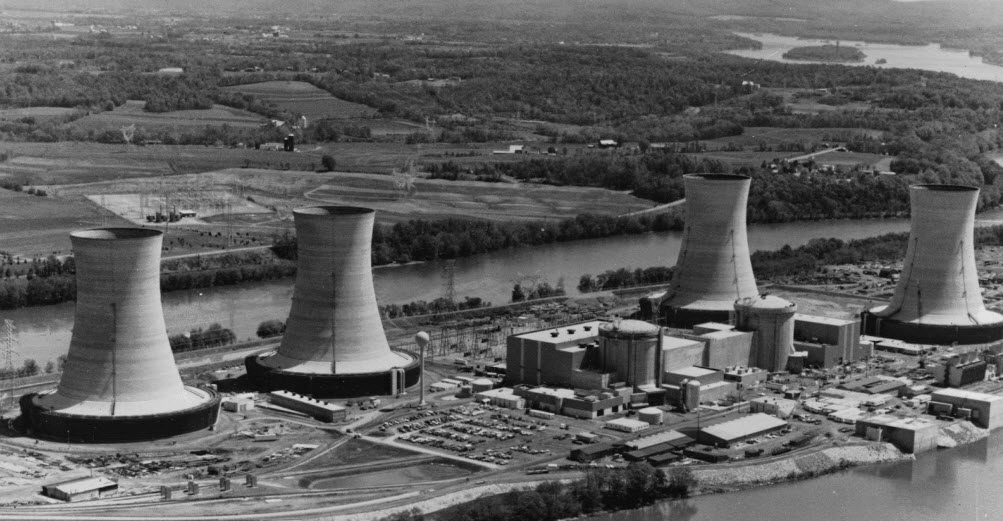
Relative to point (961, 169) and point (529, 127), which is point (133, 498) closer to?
point (961, 169)

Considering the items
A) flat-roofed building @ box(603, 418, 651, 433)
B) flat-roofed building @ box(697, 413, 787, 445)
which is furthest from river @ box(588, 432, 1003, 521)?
flat-roofed building @ box(603, 418, 651, 433)

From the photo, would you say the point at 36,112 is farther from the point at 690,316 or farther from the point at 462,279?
the point at 690,316

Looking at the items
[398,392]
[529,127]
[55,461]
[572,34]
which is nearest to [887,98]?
[529,127]

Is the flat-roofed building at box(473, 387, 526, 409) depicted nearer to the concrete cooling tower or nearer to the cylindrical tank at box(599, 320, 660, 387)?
the concrete cooling tower

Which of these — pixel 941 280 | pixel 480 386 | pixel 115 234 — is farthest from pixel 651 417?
pixel 941 280

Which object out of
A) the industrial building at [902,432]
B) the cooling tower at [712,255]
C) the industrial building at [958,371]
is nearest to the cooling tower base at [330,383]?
the industrial building at [902,432]

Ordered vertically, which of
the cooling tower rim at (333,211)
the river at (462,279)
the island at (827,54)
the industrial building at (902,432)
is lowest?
the river at (462,279)

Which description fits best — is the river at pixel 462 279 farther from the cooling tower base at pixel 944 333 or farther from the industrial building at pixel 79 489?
the industrial building at pixel 79 489
